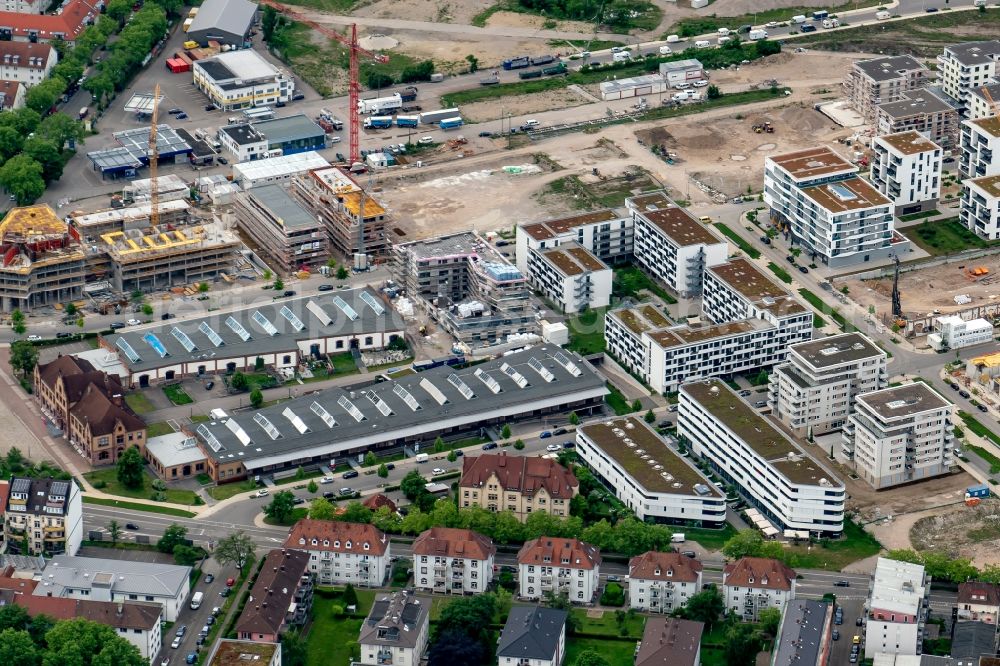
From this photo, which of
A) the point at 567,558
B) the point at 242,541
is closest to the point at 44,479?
the point at 242,541

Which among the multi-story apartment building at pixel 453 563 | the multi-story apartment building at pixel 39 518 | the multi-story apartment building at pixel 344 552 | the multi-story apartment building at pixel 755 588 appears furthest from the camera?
the multi-story apartment building at pixel 39 518

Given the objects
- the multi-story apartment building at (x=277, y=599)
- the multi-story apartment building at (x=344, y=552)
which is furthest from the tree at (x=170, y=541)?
the multi-story apartment building at (x=344, y=552)

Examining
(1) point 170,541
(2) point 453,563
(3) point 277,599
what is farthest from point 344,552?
(1) point 170,541

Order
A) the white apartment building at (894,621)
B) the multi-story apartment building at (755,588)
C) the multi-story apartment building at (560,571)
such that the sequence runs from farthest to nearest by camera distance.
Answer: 1. the multi-story apartment building at (560,571)
2. the multi-story apartment building at (755,588)
3. the white apartment building at (894,621)

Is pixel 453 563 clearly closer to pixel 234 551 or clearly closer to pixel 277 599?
pixel 277 599

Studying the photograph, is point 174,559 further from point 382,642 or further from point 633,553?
point 633,553

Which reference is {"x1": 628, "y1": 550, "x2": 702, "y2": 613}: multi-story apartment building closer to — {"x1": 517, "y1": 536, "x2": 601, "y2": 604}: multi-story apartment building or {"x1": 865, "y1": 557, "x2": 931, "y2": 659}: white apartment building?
{"x1": 517, "y1": 536, "x2": 601, "y2": 604}: multi-story apartment building

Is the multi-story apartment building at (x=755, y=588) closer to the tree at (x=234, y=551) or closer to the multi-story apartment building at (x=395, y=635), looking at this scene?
the multi-story apartment building at (x=395, y=635)
